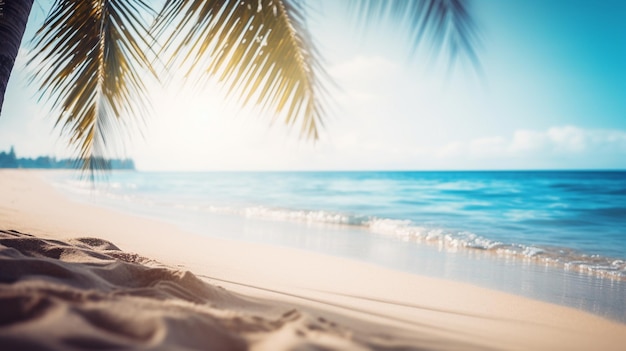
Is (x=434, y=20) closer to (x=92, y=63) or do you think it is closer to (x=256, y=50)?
(x=256, y=50)

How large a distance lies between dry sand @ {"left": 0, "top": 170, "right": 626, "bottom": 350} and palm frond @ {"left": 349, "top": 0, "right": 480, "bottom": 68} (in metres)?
1.14

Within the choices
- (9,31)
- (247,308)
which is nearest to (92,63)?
(9,31)

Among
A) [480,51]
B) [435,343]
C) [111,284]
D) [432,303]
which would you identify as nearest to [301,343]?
[435,343]

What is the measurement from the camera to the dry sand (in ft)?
3.64

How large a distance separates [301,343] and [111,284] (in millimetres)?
→ 1045

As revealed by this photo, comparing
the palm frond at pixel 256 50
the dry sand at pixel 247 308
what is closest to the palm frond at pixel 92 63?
the palm frond at pixel 256 50

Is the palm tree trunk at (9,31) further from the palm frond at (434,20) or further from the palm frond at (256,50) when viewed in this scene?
the palm frond at (434,20)

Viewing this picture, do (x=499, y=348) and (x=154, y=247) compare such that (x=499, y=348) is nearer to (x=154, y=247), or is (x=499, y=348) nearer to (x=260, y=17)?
(x=260, y=17)

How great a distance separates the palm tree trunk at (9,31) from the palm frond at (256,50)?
79 centimetres

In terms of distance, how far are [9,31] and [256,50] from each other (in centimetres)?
149

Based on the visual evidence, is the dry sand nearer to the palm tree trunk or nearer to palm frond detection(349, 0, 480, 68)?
the palm tree trunk

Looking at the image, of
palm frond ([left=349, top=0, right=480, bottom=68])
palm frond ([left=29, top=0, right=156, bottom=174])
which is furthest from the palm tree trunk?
palm frond ([left=349, top=0, right=480, bottom=68])

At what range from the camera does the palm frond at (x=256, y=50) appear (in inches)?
93.7

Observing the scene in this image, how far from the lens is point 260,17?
8.08 ft
